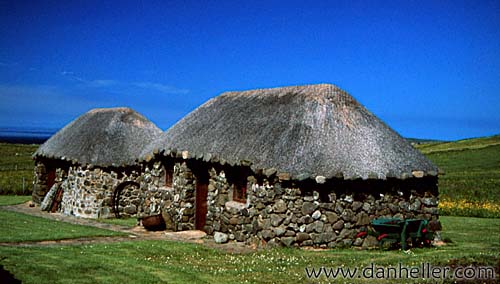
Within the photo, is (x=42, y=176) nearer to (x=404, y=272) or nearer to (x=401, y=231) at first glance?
(x=401, y=231)

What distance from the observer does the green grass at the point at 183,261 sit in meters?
Result: 10.7

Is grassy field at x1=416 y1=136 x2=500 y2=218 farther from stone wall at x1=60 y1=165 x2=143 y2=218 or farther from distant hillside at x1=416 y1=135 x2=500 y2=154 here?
stone wall at x1=60 y1=165 x2=143 y2=218

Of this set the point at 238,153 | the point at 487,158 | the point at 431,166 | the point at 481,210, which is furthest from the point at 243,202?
the point at 487,158

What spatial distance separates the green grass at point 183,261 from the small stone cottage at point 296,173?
1.20 meters

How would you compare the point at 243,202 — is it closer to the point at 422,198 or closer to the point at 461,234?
the point at 422,198

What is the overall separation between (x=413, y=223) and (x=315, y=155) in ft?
10.9

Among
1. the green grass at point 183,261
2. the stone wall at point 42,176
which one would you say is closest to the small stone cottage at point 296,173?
the green grass at point 183,261

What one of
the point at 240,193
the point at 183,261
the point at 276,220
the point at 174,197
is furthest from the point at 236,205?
the point at 183,261

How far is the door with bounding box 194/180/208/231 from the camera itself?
19594 mm

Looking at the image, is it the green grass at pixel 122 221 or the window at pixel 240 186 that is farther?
the green grass at pixel 122 221

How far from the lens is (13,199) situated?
3181 centimetres

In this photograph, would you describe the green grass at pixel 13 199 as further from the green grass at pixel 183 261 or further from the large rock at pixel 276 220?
the large rock at pixel 276 220

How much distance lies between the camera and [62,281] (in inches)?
401

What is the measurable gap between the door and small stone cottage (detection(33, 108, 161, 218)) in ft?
20.1
